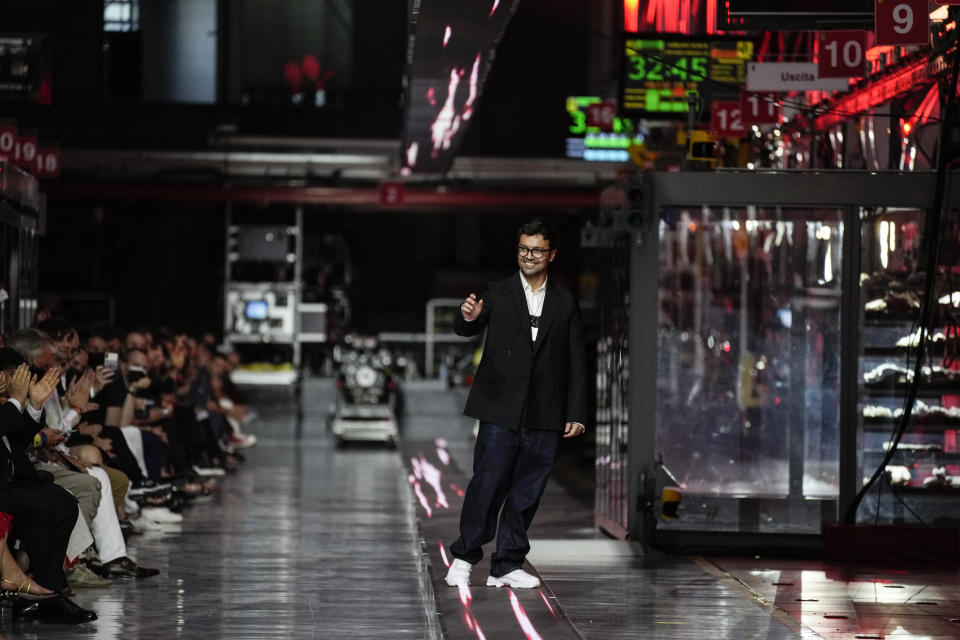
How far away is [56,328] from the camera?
319 inches

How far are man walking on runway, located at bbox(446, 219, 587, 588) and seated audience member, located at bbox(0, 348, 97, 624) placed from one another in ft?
5.91

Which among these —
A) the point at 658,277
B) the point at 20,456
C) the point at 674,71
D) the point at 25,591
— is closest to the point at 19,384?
the point at 20,456

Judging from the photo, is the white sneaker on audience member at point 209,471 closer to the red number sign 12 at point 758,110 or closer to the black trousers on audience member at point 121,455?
the black trousers on audience member at point 121,455

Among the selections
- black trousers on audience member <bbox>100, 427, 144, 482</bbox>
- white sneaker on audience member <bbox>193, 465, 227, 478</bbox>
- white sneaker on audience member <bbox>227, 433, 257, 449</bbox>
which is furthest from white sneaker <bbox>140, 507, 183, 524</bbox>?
white sneaker on audience member <bbox>227, 433, 257, 449</bbox>

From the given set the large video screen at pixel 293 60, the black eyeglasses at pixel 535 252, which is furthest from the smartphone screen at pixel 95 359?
the large video screen at pixel 293 60

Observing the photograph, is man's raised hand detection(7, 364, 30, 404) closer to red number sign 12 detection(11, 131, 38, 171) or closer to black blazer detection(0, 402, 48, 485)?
black blazer detection(0, 402, 48, 485)

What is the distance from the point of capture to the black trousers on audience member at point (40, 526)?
20.8ft

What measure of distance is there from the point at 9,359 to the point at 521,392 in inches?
89.6

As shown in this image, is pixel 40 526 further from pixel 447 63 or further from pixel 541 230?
pixel 447 63

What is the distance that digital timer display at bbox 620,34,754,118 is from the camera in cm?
1142

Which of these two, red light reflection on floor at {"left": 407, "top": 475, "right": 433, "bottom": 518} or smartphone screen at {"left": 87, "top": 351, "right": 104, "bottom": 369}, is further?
red light reflection on floor at {"left": 407, "top": 475, "right": 433, "bottom": 518}

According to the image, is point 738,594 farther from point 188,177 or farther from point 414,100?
point 188,177

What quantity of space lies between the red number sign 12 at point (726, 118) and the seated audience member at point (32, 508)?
6513mm

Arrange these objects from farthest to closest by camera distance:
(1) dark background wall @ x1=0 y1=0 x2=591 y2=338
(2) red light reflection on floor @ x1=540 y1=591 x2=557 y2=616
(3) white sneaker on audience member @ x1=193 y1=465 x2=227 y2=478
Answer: (1) dark background wall @ x1=0 y1=0 x2=591 y2=338 → (3) white sneaker on audience member @ x1=193 y1=465 x2=227 y2=478 → (2) red light reflection on floor @ x1=540 y1=591 x2=557 y2=616
